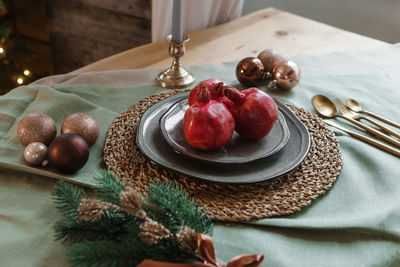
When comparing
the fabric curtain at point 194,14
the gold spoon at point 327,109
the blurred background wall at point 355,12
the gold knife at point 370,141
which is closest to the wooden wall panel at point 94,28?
the fabric curtain at point 194,14

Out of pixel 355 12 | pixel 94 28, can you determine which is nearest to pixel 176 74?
pixel 94 28

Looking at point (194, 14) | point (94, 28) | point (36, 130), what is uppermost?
point (36, 130)

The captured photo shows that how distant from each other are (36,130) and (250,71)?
49 cm

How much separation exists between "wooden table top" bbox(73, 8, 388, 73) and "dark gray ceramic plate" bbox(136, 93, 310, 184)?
0.41 meters

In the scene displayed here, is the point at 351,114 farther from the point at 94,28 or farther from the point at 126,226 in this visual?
the point at 94,28

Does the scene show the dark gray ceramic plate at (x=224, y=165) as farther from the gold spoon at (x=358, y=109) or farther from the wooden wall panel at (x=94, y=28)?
the wooden wall panel at (x=94, y=28)

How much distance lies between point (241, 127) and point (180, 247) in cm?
25

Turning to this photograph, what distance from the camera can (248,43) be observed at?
1196mm

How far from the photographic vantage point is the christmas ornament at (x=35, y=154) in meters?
0.59

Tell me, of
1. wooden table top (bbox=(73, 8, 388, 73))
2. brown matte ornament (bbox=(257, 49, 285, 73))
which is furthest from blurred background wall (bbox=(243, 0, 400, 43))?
brown matte ornament (bbox=(257, 49, 285, 73))

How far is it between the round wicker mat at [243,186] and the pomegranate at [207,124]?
0.06 m

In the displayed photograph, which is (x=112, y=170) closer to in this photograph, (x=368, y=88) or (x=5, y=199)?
(x=5, y=199)

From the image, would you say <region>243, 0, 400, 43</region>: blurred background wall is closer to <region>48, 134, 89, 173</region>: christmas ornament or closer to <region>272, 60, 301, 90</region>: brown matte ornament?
<region>272, 60, 301, 90</region>: brown matte ornament

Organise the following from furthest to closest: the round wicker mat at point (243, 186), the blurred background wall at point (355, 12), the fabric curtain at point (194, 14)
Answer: the blurred background wall at point (355, 12) < the fabric curtain at point (194, 14) < the round wicker mat at point (243, 186)
